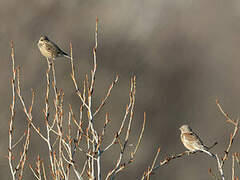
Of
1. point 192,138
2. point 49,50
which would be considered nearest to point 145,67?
point 49,50

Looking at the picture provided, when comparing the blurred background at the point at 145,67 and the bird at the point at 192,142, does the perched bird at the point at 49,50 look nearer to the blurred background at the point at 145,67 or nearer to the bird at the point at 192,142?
the bird at the point at 192,142

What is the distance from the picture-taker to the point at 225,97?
3300cm

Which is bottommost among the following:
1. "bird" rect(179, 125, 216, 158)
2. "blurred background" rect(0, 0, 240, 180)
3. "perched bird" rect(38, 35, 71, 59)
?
"bird" rect(179, 125, 216, 158)

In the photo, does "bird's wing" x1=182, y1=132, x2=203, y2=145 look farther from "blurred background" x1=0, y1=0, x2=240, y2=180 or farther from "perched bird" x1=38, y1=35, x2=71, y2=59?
"blurred background" x1=0, y1=0, x2=240, y2=180

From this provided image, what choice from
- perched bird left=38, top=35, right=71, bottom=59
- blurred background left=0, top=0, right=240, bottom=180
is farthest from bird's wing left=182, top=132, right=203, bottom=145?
blurred background left=0, top=0, right=240, bottom=180

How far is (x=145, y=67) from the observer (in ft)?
108

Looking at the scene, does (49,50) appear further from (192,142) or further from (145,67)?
(145,67)

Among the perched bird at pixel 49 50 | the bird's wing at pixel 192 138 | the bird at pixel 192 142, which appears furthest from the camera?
the perched bird at pixel 49 50

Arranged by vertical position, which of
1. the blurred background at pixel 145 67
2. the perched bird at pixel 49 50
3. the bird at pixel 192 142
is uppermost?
the blurred background at pixel 145 67

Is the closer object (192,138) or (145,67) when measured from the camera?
(192,138)

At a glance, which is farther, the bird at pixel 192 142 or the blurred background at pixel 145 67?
the blurred background at pixel 145 67

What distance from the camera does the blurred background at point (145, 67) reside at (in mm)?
28266

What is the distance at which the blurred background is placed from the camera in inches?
1113

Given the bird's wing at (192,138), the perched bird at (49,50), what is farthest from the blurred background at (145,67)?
the bird's wing at (192,138)
